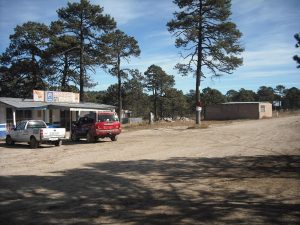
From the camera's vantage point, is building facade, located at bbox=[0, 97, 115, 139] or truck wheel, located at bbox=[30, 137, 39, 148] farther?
building facade, located at bbox=[0, 97, 115, 139]

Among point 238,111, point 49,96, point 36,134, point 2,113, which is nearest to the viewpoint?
point 36,134

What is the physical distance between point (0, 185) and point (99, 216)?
4.45 m

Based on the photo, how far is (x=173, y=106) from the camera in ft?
294

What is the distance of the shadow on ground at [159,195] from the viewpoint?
6.67 metres

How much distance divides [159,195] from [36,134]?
14.4 meters

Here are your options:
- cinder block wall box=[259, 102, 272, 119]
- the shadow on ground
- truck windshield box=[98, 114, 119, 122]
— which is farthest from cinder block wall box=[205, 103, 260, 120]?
the shadow on ground

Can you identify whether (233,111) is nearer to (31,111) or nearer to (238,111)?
(238,111)

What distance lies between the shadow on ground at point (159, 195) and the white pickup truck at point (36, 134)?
923 cm

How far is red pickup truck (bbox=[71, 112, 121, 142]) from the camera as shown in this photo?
23.1 meters

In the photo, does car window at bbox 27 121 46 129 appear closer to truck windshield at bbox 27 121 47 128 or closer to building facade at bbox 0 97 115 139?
truck windshield at bbox 27 121 47 128

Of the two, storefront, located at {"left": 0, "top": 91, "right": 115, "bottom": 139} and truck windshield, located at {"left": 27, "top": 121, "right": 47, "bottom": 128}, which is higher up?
storefront, located at {"left": 0, "top": 91, "right": 115, "bottom": 139}

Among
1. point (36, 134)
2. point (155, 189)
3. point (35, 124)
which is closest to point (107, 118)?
point (35, 124)

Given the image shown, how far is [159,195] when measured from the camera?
838 cm

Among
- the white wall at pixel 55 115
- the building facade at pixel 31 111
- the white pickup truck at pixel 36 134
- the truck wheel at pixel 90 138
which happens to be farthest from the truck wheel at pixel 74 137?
the white wall at pixel 55 115
